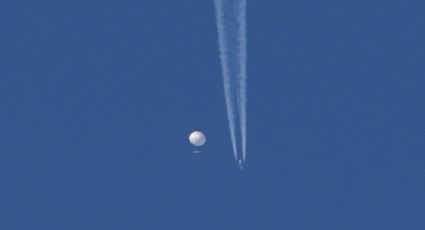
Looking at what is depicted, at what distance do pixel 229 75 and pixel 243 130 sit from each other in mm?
10080

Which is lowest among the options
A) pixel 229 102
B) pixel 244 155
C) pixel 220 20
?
pixel 244 155

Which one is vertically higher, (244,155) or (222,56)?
(222,56)

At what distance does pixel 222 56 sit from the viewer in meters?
83.7

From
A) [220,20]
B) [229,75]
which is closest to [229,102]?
[229,75]

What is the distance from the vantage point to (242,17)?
80.2 m

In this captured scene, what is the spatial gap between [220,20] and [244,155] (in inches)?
841

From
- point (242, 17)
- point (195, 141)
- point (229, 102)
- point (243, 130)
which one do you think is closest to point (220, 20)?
point (242, 17)

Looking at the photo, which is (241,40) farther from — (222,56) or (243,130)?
(243,130)

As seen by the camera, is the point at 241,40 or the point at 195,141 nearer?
the point at 241,40

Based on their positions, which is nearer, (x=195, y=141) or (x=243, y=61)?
(x=243, y=61)

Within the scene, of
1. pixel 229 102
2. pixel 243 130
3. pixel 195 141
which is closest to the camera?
pixel 229 102

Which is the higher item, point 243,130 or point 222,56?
point 222,56

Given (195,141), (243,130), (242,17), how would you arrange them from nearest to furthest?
(242,17)
(243,130)
(195,141)

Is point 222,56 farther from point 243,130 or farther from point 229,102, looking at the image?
point 243,130
